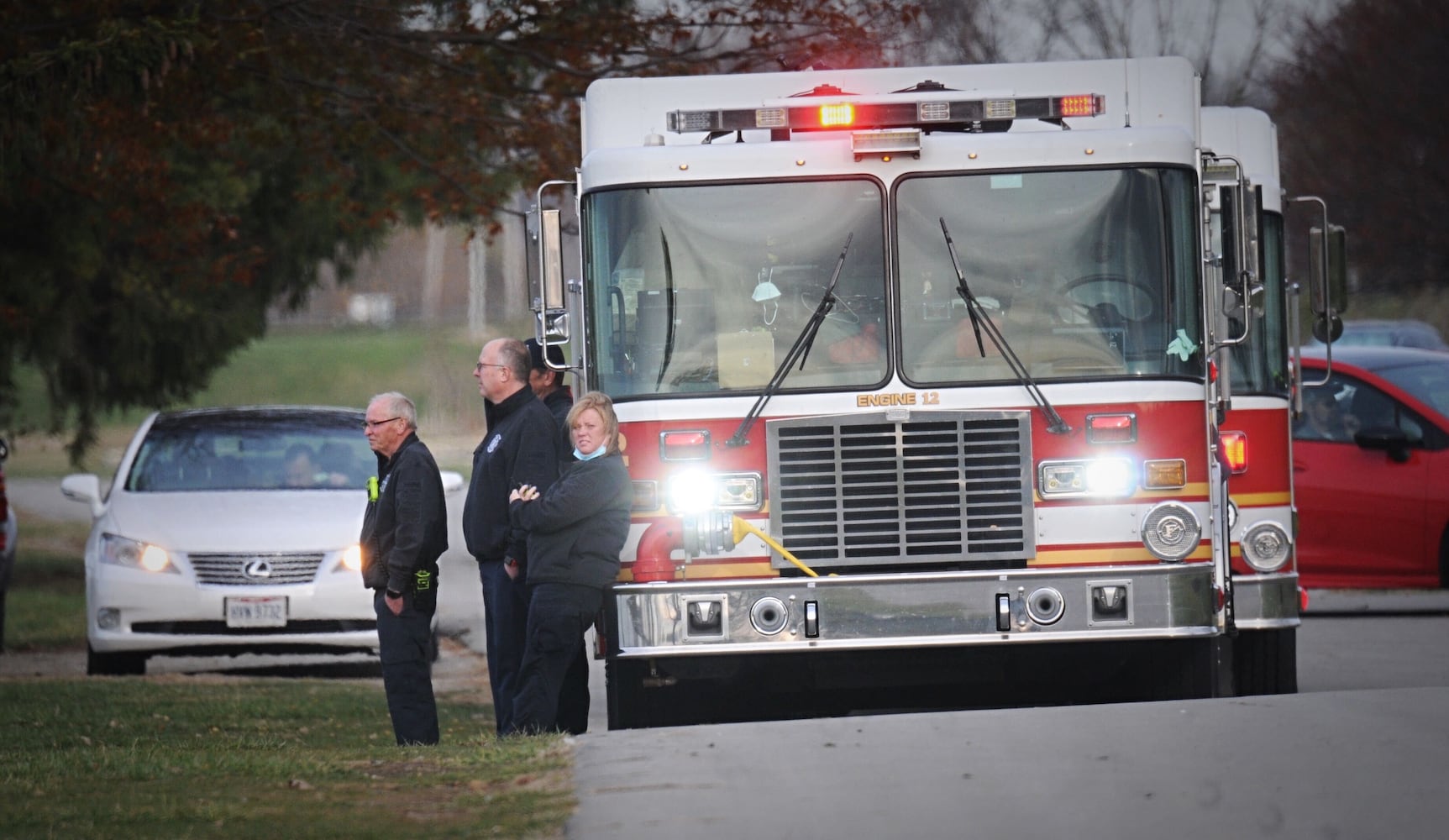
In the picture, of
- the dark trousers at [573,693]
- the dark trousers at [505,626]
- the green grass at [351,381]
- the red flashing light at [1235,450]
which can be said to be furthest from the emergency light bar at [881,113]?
the green grass at [351,381]

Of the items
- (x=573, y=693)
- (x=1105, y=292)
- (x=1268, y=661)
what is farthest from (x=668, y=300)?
(x=1268, y=661)

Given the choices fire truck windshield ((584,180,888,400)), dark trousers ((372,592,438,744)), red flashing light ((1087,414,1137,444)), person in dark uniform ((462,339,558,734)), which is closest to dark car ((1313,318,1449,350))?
red flashing light ((1087,414,1137,444))

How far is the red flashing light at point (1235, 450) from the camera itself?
920 cm

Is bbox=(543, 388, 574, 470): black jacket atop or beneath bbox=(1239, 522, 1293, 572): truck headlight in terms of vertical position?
atop

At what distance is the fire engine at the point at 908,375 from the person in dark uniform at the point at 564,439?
19.7 inches

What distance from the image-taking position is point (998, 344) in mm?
8453

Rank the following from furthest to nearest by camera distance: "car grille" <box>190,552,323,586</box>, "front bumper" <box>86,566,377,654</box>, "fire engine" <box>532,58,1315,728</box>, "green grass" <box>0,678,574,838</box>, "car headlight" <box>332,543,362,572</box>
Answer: "car headlight" <box>332,543,362,572</box>, "car grille" <box>190,552,323,586</box>, "front bumper" <box>86,566,377,654</box>, "fire engine" <box>532,58,1315,728</box>, "green grass" <box>0,678,574,838</box>

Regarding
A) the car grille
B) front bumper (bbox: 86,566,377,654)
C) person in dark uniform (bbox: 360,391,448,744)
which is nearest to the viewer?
person in dark uniform (bbox: 360,391,448,744)

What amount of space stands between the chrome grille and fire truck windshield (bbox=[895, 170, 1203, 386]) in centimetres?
35

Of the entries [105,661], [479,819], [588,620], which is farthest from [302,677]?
[479,819]

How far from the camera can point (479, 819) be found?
6.52 m

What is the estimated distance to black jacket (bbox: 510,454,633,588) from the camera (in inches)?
324

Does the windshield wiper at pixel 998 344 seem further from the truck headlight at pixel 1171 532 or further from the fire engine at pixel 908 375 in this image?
the truck headlight at pixel 1171 532

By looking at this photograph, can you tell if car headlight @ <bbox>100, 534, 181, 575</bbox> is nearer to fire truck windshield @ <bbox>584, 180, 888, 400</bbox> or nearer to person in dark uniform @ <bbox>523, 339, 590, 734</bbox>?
person in dark uniform @ <bbox>523, 339, 590, 734</bbox>
